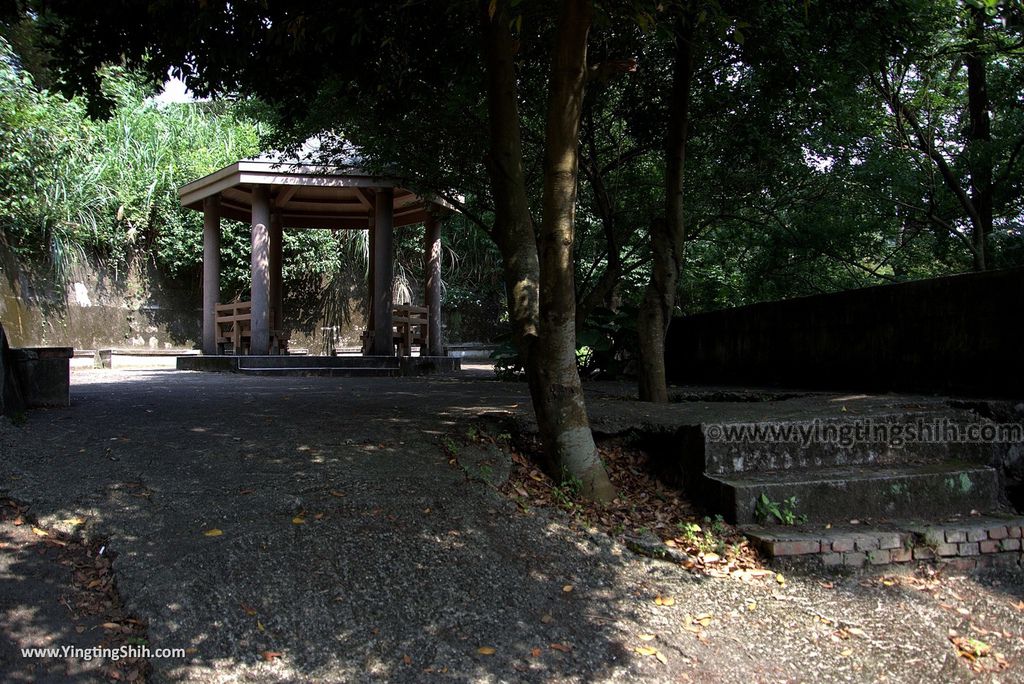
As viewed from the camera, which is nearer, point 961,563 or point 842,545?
point 842,545

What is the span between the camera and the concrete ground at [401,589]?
115 inches

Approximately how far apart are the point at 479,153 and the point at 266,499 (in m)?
6.24

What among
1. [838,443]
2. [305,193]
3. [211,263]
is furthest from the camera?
[305,193]

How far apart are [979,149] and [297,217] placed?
38.6ft

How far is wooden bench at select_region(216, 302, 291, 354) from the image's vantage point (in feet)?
→ 41.3

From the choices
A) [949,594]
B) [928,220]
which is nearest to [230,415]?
[949,594]

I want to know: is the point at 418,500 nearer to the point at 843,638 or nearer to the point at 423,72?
the point at 843,638

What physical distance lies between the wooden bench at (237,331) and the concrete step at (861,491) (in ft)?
31.7

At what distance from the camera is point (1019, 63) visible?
10.5m

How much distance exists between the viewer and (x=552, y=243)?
4426 millimetres

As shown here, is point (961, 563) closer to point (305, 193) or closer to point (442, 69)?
point (442, 69)
